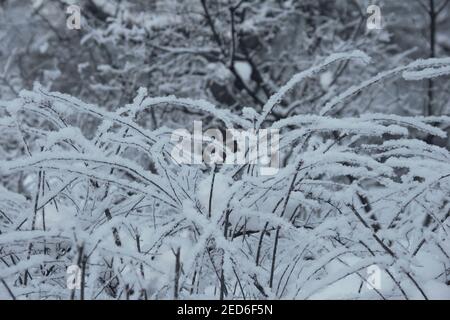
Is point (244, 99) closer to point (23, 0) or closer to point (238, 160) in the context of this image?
point (238, 160)

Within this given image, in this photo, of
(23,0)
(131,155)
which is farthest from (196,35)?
(23,0)

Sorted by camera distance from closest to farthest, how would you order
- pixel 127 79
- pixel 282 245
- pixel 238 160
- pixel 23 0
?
pixel 238 160
pixel 282 245
pixel 127 79
pixel 23 0

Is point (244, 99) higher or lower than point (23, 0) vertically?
lower

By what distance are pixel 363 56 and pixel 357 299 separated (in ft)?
2.17

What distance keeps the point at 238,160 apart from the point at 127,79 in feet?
12.8

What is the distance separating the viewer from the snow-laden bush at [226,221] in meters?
1.18

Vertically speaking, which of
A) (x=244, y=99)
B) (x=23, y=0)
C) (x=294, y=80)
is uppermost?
(x=23, y=0)

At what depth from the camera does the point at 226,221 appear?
1295 mm

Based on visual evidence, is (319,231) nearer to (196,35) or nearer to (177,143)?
(177,143)

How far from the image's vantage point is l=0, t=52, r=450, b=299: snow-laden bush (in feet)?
3.86

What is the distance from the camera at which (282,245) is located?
1.57 m

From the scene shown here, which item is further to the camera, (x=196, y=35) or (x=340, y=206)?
(x=196, y=35)

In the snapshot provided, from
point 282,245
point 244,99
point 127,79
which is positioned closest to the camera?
point 282,245

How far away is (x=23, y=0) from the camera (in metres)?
7.38
